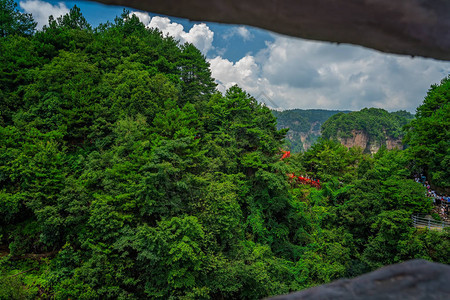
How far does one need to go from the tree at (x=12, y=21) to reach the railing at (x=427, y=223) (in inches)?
1340

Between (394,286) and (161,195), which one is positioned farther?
(161,195)

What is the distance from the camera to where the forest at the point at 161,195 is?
9836mm

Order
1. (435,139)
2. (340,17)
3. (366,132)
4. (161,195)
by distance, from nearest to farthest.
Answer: (340,17) → (161,195) → (435,139) → (366,132)

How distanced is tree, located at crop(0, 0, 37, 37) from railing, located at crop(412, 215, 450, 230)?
34033 millimetres

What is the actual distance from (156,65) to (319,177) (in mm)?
19171

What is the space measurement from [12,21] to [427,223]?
3567 centimetres

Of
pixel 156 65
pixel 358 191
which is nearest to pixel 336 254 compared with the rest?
pixel 358 191

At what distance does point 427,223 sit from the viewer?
1277 cm

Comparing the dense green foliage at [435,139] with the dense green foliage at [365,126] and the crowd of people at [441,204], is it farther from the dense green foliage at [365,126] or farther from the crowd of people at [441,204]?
the dense green foliage at [365,126]

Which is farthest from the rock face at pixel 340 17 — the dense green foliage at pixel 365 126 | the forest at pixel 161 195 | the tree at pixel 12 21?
the dense green foliage at pixel 365 126

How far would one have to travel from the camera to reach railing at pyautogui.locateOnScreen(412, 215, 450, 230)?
12.6 m

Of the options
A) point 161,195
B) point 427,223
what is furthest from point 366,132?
point 161,195

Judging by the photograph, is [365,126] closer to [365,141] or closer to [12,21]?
[365,141]

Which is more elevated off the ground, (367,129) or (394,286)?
(367,129)
